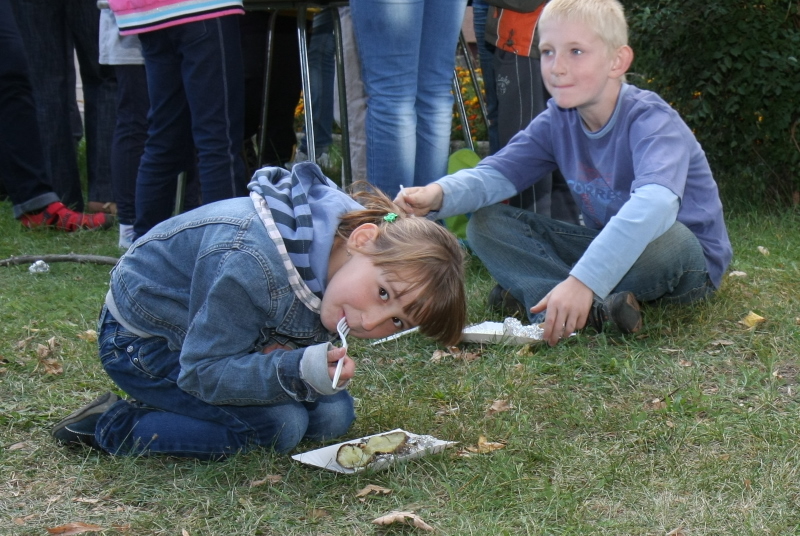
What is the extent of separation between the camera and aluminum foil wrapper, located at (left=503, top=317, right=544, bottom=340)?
2.96 meters

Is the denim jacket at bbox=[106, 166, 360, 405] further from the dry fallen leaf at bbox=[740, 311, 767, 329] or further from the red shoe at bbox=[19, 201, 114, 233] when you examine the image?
the red shoe at bbox=[19, 201, 114, 233]

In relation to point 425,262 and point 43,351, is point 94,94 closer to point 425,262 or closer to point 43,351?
point 43,351

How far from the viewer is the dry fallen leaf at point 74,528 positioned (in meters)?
1.91

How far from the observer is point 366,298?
200 centimetres

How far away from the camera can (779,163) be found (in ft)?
16.2

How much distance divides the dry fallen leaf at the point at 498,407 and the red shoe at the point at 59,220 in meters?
3.10

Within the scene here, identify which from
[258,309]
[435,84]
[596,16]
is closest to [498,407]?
[258,309]

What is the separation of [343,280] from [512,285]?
131 centimetres

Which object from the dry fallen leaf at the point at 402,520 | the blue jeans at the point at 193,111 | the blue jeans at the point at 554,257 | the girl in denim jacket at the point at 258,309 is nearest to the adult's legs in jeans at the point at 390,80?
the blue jeans at the point at 554,257

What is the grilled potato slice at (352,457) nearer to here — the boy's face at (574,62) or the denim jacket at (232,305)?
the denim jacket at (232,305)

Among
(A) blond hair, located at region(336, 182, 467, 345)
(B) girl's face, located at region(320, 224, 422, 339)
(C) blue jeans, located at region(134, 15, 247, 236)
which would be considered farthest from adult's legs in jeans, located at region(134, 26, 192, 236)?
(B) girl's face, located at region(320, 224, 422, 339)

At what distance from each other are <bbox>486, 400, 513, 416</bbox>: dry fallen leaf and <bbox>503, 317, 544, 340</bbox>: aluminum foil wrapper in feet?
1.52

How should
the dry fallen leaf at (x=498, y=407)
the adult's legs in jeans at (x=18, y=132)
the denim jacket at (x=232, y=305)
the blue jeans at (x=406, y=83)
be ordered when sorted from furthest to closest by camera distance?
1. the adult's legs in jeans at (x=18, y=132)
2. the blue jeans at (x=406, y=83)
3. the dry fallen leaf at (x=498, y=407)
4. the denim jacket at (x=232, y=305)

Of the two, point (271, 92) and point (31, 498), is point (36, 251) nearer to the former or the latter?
point (271, 92)
